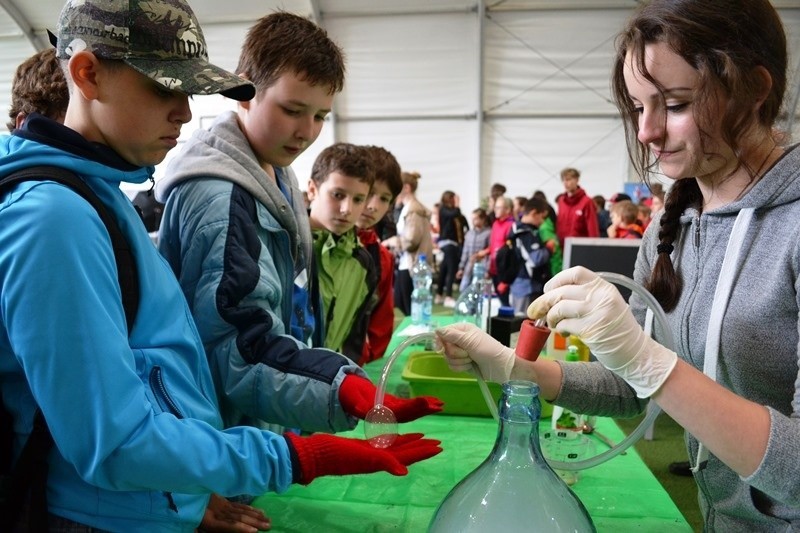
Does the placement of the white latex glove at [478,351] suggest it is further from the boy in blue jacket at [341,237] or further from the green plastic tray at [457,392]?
the boy in blue jacket at [341,237]

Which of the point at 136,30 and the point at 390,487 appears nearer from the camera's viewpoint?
the point at 136,30

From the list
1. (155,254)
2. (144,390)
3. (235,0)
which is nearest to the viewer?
(144,390)

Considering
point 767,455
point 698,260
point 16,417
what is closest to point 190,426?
point 16,417

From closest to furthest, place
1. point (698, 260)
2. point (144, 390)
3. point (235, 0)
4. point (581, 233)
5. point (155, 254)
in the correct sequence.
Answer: point (144, 390)
point (155, 254)
point (698, 260)
point (581, 233)
point (235, 0)

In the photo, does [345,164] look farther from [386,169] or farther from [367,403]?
[367,403]

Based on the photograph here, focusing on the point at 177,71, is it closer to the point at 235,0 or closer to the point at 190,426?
the point at 190,426

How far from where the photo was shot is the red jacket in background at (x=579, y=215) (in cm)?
535

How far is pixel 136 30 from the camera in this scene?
2.23 ft

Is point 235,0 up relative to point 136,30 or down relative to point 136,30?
up

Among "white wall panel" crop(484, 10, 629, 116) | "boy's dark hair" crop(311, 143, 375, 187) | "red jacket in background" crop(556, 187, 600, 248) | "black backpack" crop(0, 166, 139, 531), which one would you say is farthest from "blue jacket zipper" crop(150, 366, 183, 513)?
"white wall panel" crop(484, 10, 629, 116)

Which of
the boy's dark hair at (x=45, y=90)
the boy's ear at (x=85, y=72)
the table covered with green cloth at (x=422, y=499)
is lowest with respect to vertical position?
the table covered with green cloth at (x=422, y=499)

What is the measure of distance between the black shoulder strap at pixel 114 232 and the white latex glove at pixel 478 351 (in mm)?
472

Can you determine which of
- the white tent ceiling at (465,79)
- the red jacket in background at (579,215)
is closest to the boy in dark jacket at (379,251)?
the red jacket in background at (579,215)

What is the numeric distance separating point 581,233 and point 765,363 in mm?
4774
